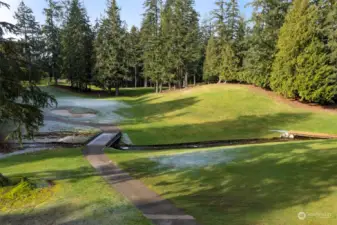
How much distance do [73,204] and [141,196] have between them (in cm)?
191

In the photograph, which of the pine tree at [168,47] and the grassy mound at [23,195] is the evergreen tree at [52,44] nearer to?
the pine tree at [168,47]

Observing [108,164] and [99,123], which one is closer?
[108,164]

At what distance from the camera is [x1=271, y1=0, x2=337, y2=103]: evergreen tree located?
90.6ft

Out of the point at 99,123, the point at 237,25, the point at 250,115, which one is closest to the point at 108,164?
the point at 99,123

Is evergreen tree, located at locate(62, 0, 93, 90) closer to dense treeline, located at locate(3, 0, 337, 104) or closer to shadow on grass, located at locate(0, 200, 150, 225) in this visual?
dense treeline, located at locate(3, 0, 337, 104)

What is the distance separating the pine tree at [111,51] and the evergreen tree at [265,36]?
2119cm

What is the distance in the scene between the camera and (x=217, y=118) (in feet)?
82.8

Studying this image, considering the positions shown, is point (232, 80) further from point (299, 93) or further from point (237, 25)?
point (299, 93)

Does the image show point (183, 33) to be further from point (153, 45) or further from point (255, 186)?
point (255, 186)

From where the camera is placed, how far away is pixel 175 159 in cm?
1141

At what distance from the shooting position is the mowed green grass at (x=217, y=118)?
2038 centimetres

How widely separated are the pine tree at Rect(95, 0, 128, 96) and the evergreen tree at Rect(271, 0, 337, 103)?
25.2 metres

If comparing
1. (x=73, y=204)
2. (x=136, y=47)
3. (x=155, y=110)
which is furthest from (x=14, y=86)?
(x=136, y=47)

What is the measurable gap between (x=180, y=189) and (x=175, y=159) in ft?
11.7
